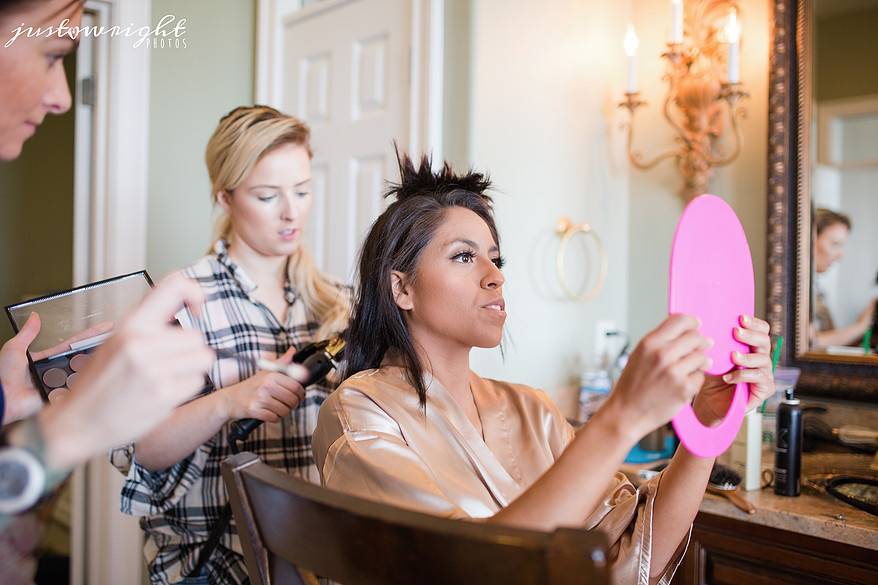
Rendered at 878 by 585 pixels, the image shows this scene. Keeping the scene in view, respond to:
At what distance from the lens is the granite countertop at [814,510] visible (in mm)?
1258

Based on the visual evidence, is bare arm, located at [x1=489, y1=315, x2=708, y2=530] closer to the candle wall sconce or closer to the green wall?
the candle wall sconce

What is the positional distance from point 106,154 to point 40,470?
1.78 meters

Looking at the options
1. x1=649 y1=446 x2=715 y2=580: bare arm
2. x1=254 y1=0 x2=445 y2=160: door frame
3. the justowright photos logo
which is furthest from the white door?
x1=649 y1=446 x2=715 y2=580: bare arm

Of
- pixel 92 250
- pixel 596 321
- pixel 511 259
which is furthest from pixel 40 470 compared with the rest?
pixel 596 321

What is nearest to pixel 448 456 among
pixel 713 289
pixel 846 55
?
pixel 713 289

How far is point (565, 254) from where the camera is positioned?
216 cm

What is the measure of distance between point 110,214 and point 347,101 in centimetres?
81

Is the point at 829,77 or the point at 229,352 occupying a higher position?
the point at 829,77

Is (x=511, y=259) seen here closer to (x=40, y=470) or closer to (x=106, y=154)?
(x=106, y=154)

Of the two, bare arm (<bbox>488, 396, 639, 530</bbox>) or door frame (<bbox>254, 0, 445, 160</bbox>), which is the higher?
door frame (<bbox>254, 0, 445, 160</bbox>)

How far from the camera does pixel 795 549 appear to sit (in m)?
1.33

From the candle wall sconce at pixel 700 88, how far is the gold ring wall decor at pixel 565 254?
1.04ft

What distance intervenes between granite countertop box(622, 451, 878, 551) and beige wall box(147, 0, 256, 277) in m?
1.53

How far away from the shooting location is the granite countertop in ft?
4.13
